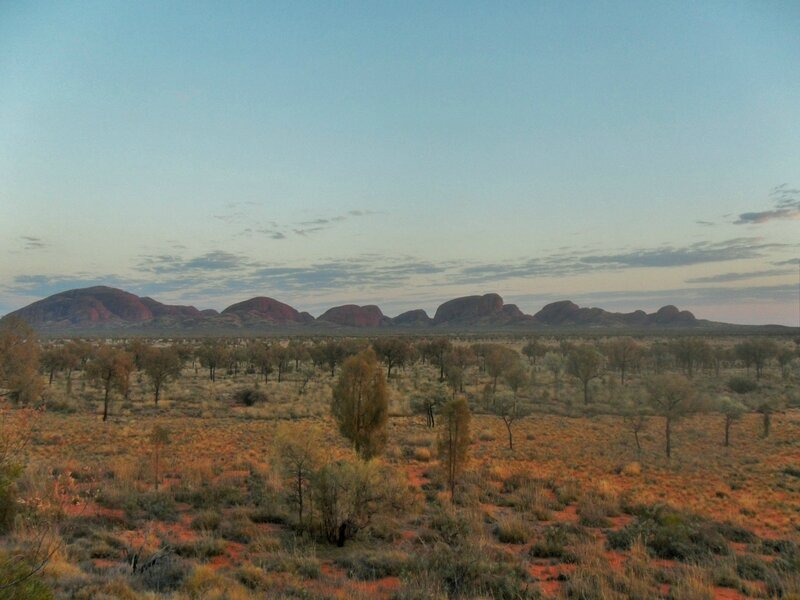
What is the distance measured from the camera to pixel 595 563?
399 inches

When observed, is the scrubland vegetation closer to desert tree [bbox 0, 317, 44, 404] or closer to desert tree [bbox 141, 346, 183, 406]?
desert tree [bbox 0, 317, 44, 404]

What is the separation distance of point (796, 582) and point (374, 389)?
11897mm

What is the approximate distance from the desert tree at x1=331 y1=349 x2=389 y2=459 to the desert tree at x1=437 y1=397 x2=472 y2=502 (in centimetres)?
222

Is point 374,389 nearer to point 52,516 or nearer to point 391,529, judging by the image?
point 391,529

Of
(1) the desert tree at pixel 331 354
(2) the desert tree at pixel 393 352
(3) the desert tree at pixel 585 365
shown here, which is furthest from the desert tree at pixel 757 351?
(1) the desert tree at pixel 331 354

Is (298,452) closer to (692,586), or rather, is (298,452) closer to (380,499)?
(380,499)

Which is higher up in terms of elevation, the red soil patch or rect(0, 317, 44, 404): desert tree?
rect(0, 317, 44, 404): desert tree

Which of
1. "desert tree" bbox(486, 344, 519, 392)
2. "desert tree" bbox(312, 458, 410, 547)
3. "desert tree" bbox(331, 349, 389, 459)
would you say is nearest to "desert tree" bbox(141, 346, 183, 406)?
"desert tree" bbox(331, 349, 389, 459)

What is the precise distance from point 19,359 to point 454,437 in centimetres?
2729

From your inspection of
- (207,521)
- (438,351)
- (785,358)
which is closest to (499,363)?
(438,351)

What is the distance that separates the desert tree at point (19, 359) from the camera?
27109mm

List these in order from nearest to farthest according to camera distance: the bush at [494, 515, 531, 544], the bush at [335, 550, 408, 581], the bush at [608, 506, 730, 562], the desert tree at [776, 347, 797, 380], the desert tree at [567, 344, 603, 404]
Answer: the bush at [335, 550, 408, 581] < the bush at [608, 506, 730, 562] < the bush at [494, 515, 531, 544] < the desert tree at [567, 344, 603, 404] < the desert tree at [776, 347, 797, 380]

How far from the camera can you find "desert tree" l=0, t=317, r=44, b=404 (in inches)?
1067

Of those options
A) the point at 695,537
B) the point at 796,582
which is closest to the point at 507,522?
the point at 695,537
